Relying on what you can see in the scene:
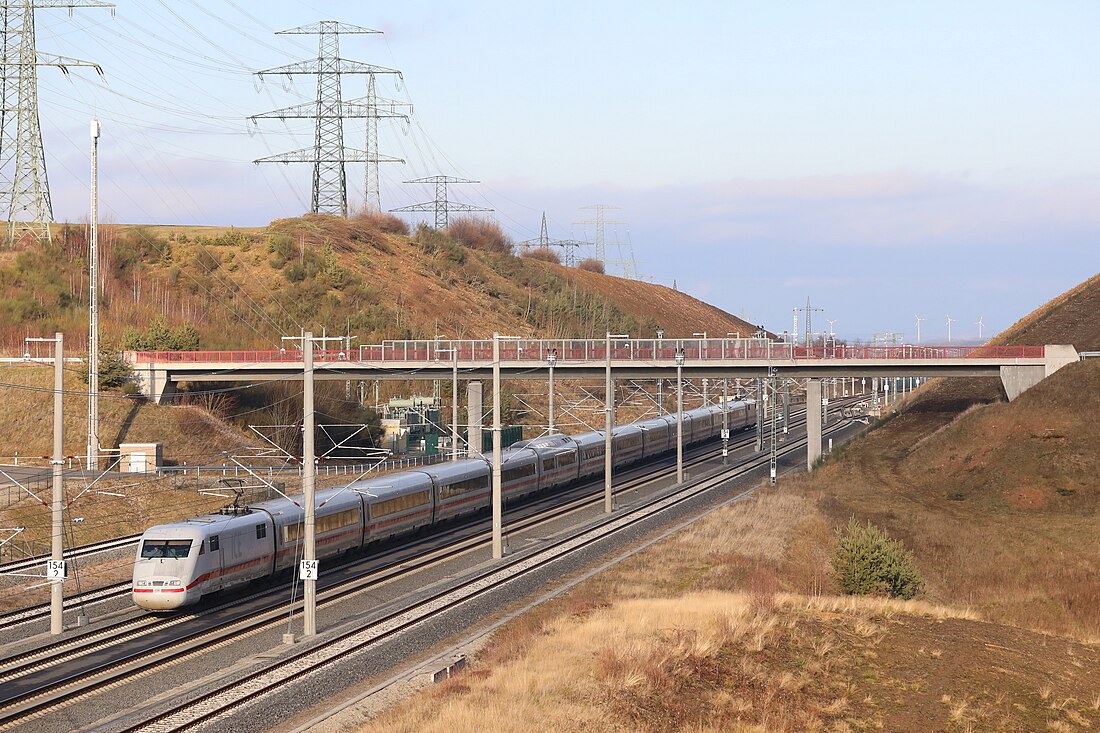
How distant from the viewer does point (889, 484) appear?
229 ft

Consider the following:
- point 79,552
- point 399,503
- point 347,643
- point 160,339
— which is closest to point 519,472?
point 399,503

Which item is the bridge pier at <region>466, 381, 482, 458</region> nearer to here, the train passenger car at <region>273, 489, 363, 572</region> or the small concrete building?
the small concrete building

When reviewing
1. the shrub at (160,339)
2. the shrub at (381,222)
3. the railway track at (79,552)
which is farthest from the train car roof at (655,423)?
the shrub at (381,222)

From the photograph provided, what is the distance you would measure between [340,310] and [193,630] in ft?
351

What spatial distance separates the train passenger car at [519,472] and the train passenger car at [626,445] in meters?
14.2

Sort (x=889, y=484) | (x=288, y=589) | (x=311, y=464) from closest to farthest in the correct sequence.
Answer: (x=311, y=464) < (x=288, y=589) < (x=889, y=484)

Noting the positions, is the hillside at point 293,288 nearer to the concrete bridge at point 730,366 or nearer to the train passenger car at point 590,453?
the concrete bridge at point 730,366

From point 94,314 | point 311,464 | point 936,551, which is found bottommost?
point 936,551

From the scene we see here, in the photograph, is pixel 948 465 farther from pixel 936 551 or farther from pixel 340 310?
pixel 340 310

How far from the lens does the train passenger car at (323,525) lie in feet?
127

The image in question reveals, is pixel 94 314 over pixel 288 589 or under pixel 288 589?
over

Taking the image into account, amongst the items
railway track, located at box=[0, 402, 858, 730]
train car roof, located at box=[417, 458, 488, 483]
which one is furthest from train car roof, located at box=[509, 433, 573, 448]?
railway track, located at box=[0, 402, 858, 730]

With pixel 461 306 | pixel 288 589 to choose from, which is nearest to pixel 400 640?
pixel 288 589

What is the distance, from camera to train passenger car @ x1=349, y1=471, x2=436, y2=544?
4403 centimetres
